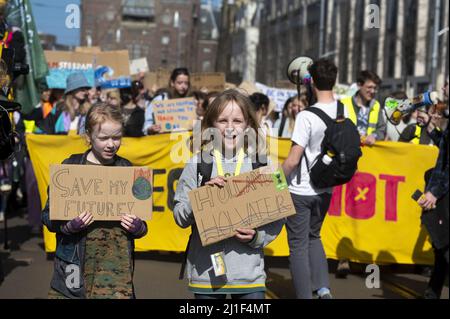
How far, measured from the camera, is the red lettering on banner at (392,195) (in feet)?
26.1

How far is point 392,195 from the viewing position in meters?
7.96

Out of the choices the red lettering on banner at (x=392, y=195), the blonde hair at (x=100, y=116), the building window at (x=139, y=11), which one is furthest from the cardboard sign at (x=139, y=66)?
the building window at (x=139, y=11)

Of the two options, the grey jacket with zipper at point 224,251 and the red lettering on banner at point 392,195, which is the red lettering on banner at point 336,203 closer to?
the red lettering on banner at point 392,195

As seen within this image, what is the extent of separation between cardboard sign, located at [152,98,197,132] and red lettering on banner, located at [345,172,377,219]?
1883mm

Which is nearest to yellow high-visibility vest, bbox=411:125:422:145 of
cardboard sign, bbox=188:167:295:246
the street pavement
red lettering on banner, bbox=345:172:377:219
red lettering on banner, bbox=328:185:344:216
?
red lettering on banner, bbox=345:172:377:219

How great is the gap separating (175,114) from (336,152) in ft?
10.9

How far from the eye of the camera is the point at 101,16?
24.6 meters

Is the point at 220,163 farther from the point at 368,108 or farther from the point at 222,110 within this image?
the point at 368,108

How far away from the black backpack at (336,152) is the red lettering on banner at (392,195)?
2.22 metres

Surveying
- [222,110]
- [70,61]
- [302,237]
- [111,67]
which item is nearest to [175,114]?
[302,237]

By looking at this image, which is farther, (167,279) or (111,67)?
(111,67)

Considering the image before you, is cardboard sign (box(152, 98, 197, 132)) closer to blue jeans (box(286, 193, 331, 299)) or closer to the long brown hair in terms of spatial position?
blue jeans (box(286, 193, 331, 299))
